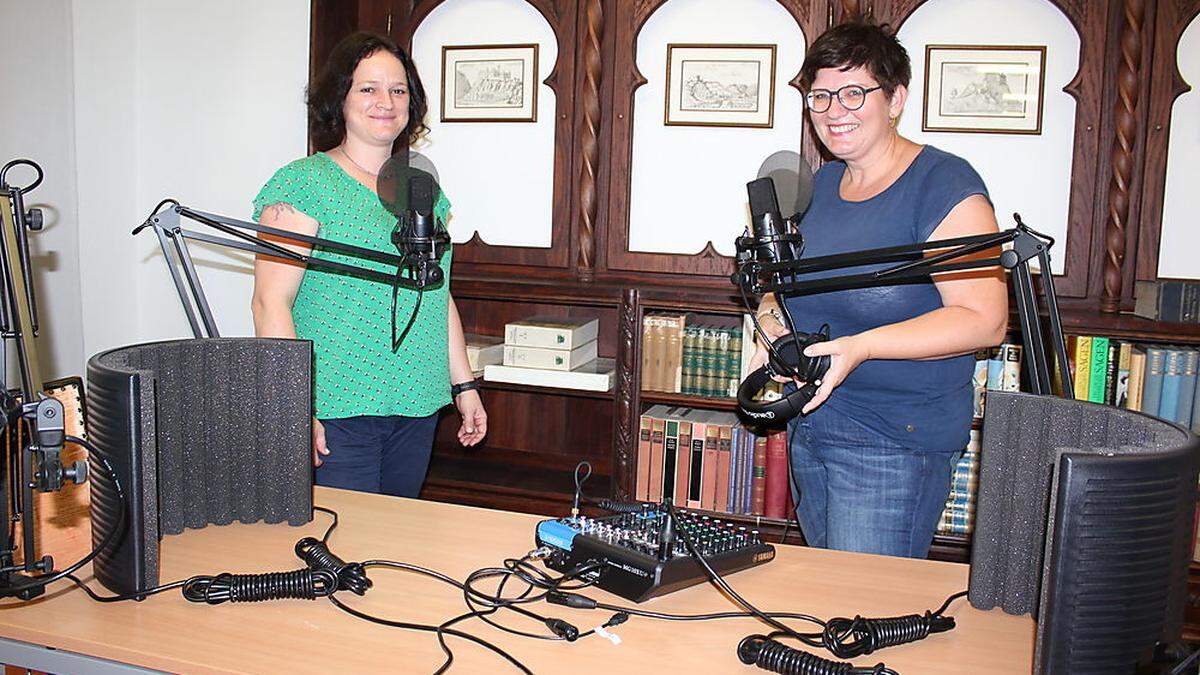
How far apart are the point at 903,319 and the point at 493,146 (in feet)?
6.24

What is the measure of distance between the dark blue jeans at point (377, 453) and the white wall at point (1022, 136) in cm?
179

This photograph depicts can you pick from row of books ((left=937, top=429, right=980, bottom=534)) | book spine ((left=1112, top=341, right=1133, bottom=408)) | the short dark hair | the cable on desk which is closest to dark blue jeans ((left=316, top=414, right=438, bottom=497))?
the cable on desk

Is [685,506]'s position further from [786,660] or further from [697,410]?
[786,660]

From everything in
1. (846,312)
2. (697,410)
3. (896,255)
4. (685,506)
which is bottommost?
(685,506)

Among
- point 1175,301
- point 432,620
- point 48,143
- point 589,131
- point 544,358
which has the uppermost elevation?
point 589,131

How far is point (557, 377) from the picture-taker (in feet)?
10.2

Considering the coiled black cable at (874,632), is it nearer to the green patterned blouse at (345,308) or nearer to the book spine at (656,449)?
the green patterned blouse at (345,308)

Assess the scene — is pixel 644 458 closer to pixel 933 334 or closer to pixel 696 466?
pixel 696 466

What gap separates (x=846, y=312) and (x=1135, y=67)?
1.58 meters

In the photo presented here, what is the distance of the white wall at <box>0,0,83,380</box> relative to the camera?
A: 2.97 meters

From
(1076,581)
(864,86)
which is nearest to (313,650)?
(1076,581)

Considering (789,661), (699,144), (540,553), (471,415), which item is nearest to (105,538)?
(540,553)

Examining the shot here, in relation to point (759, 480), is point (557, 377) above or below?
above

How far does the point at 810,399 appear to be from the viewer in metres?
1.79
